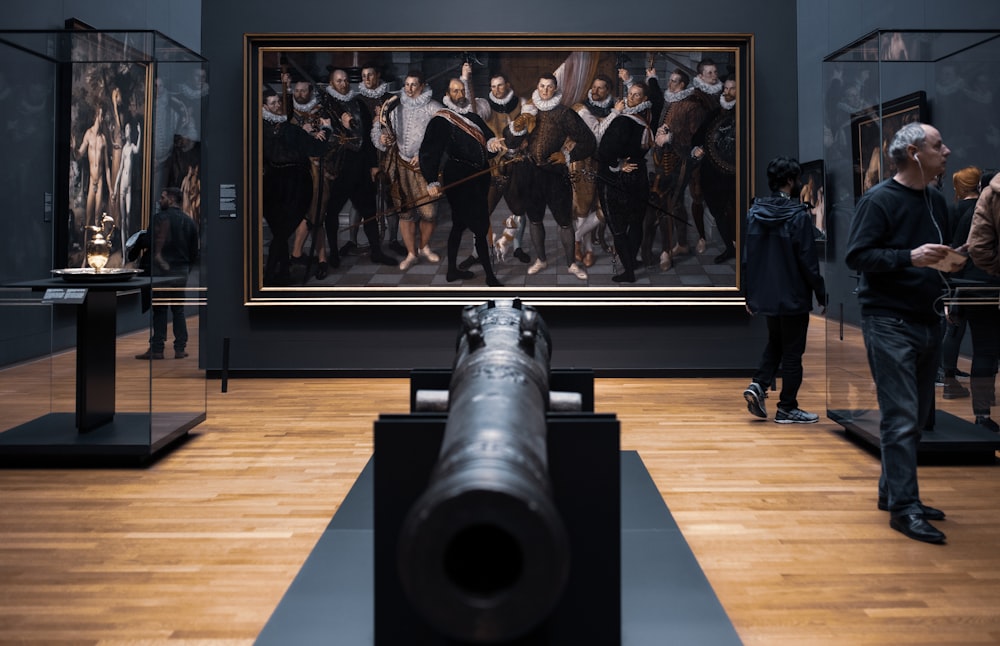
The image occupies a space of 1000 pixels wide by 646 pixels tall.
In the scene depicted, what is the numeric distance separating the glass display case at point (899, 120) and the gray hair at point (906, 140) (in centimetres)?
205

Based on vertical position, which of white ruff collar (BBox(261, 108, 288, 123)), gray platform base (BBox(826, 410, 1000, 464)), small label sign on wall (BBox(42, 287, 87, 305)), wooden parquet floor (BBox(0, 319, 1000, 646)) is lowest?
wooden parquet floor (BBox(0, 319, 1000, 646))

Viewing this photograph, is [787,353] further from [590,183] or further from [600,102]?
[600,102]

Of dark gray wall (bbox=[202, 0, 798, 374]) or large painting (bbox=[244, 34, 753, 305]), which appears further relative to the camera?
dark gray wall (bbox=[202, 0, 798, 374])

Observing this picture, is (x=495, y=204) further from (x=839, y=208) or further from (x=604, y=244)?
(x=839, y=208)

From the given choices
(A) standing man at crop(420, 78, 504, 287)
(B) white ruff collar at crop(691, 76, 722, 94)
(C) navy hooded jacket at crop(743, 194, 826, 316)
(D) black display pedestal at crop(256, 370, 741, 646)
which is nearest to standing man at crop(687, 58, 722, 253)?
(B) white ruff collar at crop(691, 76, 722, 94)

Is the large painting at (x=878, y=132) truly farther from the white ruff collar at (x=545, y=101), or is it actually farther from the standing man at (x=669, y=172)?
the white ruff collar at (x=545, y=101)

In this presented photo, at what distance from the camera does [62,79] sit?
7.18m

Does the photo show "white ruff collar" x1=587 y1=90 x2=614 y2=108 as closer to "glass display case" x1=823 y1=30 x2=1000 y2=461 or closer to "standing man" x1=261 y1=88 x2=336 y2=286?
"standing man" x1=261 y1=88 x2=336 y2=286

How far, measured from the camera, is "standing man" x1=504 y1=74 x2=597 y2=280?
10953mm

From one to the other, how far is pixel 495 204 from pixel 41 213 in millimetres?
5131

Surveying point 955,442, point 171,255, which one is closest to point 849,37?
point 955,442

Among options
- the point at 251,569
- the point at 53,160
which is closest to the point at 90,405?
the point at 53,160

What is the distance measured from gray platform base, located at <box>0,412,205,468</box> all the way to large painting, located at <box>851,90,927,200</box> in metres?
5.27

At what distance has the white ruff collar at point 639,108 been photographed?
10.9 m
